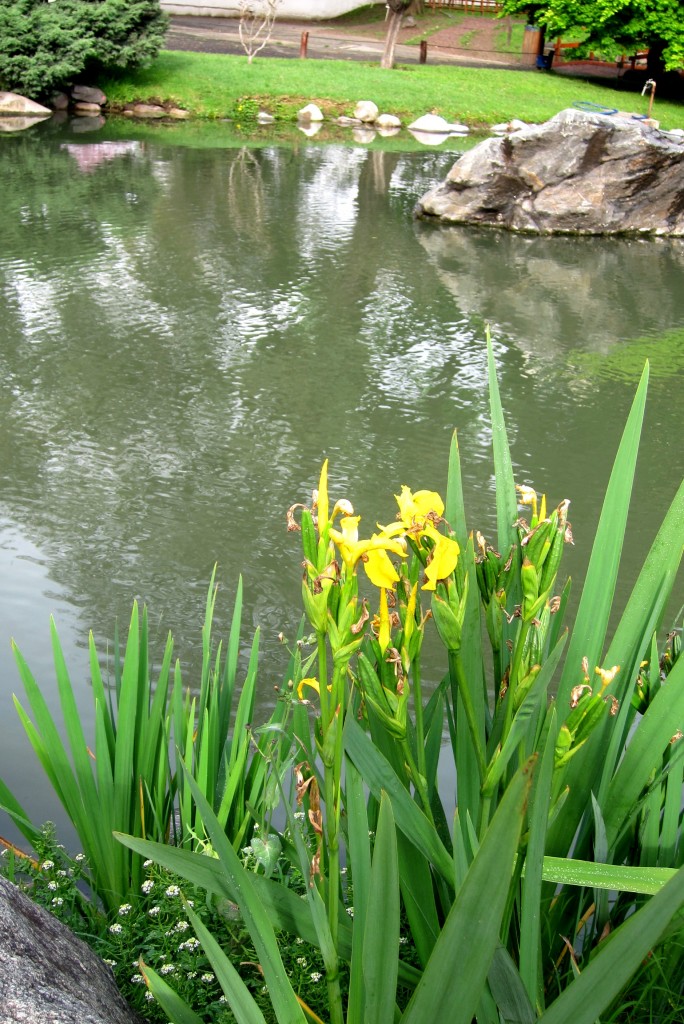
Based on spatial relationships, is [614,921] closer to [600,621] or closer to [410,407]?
[600,621]

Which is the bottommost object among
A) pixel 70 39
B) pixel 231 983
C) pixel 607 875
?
pixel 231 983

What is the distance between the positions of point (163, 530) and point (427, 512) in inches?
128

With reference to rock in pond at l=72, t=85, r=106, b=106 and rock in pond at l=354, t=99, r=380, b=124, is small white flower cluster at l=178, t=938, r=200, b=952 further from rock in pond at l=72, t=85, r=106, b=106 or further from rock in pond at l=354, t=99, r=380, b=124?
rock in pond at l=354, t=99, r=380, b=124

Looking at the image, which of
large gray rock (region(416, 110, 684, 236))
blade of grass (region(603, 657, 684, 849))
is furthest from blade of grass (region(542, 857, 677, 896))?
large gray rock (region(416, 110, 684, 236))

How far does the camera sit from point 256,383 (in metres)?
5.82

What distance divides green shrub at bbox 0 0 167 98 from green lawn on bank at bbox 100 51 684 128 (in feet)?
1.81

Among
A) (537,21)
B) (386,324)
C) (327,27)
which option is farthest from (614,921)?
(327,27)

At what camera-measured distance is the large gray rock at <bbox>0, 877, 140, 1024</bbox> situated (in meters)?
1.13

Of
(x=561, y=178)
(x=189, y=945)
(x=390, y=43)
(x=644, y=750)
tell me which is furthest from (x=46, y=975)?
(x=390, y=43)

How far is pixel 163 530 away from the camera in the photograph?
13.9ft

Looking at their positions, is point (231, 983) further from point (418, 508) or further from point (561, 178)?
point (561, 178)

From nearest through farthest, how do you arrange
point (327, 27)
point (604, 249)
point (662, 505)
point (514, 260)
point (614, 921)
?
1. point (614, 921)
2. point (662, 505)
3. point (514, 260)
4. point (604, 249)
5. point (327, 27)

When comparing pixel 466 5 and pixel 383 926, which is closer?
pixel 383 926

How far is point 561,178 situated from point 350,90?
9476 millimetres
